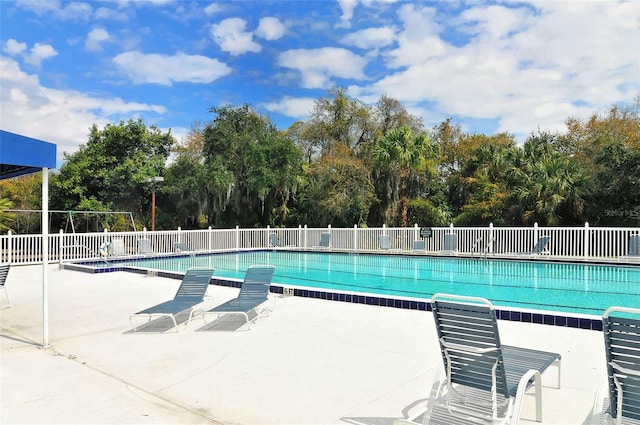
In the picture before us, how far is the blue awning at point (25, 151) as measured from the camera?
428cm

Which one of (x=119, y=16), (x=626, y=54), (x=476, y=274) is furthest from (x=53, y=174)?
(x=626, y=54)

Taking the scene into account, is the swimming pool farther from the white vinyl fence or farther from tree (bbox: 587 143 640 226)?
tree (bbox: 587 143 640 226)

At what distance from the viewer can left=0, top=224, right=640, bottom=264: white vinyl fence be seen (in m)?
14.1

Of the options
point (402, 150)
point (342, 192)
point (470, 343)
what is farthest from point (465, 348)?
point (342, 192)

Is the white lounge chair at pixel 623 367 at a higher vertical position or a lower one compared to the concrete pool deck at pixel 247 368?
higher

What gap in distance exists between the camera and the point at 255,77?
29.4 meters

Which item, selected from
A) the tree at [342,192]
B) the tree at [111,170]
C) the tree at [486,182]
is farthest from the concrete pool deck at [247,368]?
the tree at [111,170]

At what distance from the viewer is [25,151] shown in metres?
4.51

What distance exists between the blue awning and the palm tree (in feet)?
59.3

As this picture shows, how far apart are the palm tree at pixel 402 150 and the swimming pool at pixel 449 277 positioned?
233 inches

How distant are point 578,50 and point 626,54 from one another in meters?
1.72

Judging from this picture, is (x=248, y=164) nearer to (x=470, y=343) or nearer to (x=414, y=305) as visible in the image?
(x=414, y=305)

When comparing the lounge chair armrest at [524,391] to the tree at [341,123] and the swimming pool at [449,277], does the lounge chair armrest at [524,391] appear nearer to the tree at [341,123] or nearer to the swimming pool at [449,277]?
the swimming pool at [449,277]

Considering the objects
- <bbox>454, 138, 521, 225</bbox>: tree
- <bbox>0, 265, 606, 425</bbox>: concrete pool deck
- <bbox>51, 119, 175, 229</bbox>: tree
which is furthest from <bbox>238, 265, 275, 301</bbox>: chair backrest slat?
<bbox>51, 119, 175, 229</bbox>: tree
